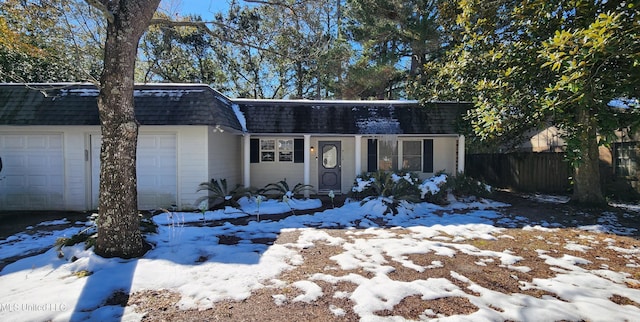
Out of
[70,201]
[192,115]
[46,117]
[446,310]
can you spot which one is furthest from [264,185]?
[446,310]

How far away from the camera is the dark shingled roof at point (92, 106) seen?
26.2 feet

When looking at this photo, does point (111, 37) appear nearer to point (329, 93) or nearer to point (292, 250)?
point (292, 250)

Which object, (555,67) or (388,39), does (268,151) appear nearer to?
(555,67)

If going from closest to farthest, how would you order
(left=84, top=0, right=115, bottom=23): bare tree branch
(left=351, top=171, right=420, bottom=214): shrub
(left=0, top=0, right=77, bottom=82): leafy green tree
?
(left=84, top=0, right=115, bottom=23): bare tree branch → (left=0, top=0, right=77, bottom=82): leafy green tree → (left=351, top=171, right=420, bottom=214): shrub

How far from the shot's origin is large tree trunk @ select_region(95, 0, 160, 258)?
423 cm

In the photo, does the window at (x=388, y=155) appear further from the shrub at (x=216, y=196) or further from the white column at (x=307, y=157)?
the shrub at (x=216, y=196)

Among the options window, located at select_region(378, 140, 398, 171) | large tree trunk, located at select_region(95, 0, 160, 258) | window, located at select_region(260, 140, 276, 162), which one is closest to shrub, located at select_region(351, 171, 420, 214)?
window, located at select_region(378, 140, 398, 171)

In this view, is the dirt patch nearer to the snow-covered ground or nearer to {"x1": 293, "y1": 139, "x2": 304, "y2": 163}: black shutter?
the snow-covered ground

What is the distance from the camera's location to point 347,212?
8.16 meters

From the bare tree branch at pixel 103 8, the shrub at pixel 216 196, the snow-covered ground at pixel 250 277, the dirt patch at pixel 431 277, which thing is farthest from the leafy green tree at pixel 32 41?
the dirt patch at pixel 431 277

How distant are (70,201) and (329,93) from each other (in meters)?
15.5

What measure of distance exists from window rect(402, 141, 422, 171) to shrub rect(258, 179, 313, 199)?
145 inches

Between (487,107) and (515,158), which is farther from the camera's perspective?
(515,158)

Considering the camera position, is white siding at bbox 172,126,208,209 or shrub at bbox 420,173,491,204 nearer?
white siding at bbox 172,126,208,209
